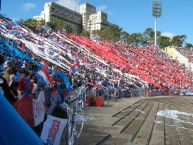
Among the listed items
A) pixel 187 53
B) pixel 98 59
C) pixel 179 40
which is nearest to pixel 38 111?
pixel 98 59

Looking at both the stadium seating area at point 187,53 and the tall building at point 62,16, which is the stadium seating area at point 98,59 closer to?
the stadium seating area at point 187,53

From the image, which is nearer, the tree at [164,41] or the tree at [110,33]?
the tree at [110,33]

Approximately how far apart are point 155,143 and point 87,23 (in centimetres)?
15783

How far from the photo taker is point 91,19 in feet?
516

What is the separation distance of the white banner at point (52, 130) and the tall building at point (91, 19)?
14961cm

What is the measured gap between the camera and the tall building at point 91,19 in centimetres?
15900

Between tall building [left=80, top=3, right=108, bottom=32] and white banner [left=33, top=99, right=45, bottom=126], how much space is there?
14836 cm

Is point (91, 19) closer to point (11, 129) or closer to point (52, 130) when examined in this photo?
point (52, 130)

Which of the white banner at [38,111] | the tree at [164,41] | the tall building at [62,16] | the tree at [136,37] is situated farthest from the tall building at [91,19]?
the white banner at [38,111]

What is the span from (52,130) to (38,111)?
52.2 inches

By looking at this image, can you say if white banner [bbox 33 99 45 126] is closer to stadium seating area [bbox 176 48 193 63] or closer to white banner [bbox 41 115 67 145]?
white banner [bbox 41 115 67 145]

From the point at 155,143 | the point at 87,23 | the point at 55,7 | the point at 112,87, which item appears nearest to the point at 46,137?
the point at 155,143

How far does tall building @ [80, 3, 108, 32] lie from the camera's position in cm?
15900

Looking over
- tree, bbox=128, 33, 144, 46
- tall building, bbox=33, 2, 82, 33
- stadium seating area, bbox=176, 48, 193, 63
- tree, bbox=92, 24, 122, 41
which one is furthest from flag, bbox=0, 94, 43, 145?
tall building, bbox=33, 2, 82, 33
